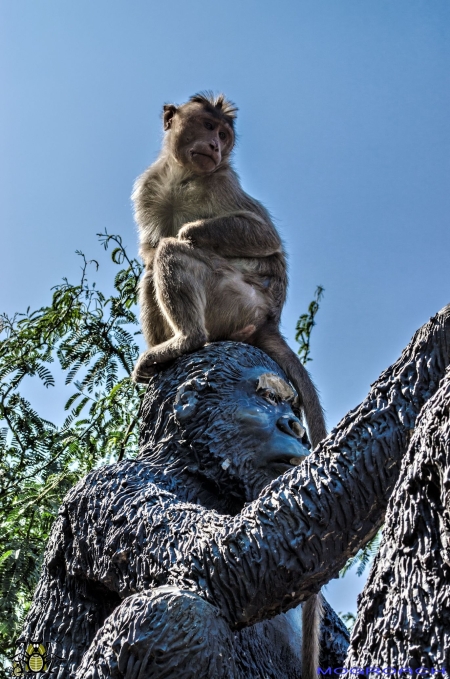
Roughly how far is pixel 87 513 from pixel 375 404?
148 centimetres

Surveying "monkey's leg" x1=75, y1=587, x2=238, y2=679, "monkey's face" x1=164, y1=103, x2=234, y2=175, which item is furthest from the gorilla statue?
"monkey's face" x1=164, y1=103, x2=234, y2=175

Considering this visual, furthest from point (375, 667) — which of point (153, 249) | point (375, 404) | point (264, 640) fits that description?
point (153, 249)

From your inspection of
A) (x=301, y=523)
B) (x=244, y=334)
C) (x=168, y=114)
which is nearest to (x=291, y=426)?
(x=301, y=523)

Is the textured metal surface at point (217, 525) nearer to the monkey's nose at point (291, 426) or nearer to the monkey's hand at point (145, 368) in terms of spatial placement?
the monkey's nose at point (291, 426)

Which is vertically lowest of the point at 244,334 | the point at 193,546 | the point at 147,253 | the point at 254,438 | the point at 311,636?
the point at 311,636

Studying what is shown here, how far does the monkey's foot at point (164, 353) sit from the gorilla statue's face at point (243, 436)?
0.52m

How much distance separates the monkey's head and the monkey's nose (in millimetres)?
2565

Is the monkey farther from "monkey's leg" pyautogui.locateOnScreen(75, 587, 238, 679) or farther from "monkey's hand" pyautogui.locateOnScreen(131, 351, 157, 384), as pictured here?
"monkey's leg" pyautogui.locateOnScreen(75, 587, 238, 679)

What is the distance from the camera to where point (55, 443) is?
23.3 ft

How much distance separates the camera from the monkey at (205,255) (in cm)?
534

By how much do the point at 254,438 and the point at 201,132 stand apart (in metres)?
3.08

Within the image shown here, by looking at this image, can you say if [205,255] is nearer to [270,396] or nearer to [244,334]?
[244,334]

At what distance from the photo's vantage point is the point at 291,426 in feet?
14.5

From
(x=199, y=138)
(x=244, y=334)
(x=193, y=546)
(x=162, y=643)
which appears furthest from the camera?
(x=199, y=138)
